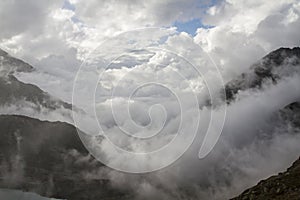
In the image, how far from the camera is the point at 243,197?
64.1m

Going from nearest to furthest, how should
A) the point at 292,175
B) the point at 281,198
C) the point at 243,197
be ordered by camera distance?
the point at 281,198 < the point at 243,197 < the point at 292,175

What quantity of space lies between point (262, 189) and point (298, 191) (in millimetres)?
7857

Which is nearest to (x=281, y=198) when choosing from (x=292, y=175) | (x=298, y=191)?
(x=298, y=191)

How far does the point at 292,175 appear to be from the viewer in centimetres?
Result: 7275

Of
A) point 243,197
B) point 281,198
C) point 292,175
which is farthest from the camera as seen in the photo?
point 292,175

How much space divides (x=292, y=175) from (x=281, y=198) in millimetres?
17949

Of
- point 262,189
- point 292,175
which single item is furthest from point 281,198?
point 292,175

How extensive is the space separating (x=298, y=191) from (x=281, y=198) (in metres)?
3.21

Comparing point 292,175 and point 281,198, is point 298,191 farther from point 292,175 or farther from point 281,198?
point 292,175

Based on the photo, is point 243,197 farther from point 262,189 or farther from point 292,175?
point 292,175

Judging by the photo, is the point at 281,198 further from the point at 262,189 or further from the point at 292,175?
the point at 292,175

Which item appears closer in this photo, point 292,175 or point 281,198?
point 281,198

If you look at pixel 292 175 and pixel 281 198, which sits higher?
pixel 292 175

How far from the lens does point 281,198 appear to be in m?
56.6
